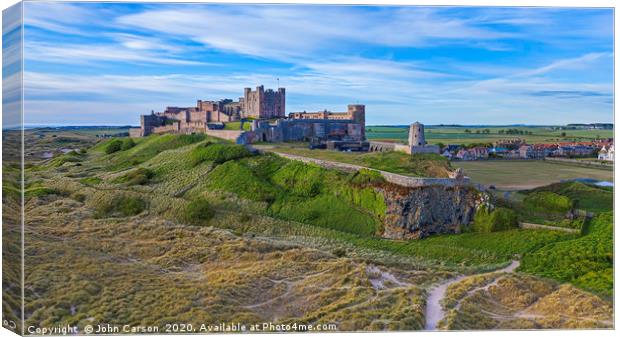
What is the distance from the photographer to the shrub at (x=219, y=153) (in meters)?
20.7

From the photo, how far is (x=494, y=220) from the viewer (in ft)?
51.5

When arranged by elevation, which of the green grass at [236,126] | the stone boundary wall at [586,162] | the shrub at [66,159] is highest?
the green grass at [236,126]

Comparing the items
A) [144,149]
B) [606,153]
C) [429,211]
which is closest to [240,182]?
[429,211]

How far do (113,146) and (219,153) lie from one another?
25.2 feet

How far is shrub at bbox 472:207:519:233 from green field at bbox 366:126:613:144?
3.03 meters

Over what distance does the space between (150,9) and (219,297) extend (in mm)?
6484

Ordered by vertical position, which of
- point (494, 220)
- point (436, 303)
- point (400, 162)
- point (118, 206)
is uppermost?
point (400, 162)

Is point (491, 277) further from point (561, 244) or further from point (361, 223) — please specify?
point (361, 223)

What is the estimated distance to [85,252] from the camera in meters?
13.0

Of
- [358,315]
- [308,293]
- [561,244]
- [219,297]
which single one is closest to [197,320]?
[219,297]

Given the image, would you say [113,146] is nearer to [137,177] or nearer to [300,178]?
[137,177]

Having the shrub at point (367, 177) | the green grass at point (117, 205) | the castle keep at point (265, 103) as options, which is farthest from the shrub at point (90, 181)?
the castle keep at point (265, 103)

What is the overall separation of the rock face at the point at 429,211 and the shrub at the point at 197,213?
15.9 feet

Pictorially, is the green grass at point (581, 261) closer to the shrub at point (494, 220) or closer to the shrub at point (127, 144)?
the shrub at point (494, 220)
